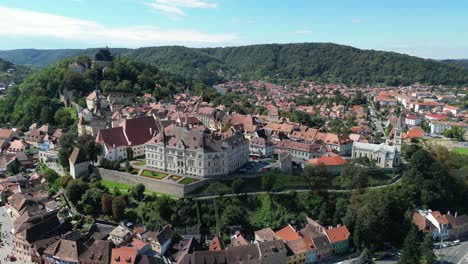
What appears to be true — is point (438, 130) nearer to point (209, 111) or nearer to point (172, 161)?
point (209, 111)

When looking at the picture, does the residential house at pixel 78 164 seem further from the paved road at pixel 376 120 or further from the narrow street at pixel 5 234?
the paved road at pixel 376 120

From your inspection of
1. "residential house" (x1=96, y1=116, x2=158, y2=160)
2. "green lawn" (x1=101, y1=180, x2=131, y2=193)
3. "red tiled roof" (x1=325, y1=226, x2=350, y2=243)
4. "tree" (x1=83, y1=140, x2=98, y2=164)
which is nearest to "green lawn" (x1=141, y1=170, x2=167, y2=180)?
"green lawn" (x1=101, y1=180, x2=131, y2=193)

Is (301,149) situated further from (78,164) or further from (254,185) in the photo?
(78,164)

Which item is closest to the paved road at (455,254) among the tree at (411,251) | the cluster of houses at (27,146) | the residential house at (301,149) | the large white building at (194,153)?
the tree at (411,251)

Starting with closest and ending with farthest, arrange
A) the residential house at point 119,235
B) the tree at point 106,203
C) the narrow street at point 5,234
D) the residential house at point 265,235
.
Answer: the residential house at point 119,235 → the narrow street at point 5,234 → the residential house at point 265,235 → the tree at point 106,203

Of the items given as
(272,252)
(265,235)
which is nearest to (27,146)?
(265,235)

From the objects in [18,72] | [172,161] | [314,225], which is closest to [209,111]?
[172,161]
